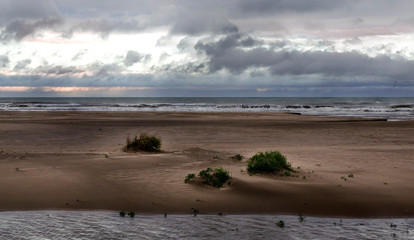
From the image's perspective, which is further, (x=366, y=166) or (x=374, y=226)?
(x=366, y=166)

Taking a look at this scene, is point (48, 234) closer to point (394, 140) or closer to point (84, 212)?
point (84, 212)

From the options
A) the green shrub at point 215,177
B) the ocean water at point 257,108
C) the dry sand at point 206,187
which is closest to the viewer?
the dry sand at point 206,187

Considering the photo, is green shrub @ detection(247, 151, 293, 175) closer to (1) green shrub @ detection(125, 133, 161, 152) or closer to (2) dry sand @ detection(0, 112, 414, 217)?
(2) dry sand @ detection(0, 112, 414, 217)

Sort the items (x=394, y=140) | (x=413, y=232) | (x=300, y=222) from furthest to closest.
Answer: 1. (x=394, y=140)
2. (x=300, y=222)
3. (x=413, y=232)

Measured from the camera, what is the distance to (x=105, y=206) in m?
8.79

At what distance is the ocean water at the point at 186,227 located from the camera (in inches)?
274

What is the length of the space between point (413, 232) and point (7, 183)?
1010 centimetres

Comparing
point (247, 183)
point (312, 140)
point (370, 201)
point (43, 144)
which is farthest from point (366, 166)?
point (43, 144)

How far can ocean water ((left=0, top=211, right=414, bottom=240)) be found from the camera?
6.95m

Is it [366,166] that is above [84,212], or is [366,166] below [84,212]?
above

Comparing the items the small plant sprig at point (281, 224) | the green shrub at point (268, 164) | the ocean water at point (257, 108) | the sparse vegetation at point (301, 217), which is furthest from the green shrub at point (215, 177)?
the ocean water at point (257, 108)

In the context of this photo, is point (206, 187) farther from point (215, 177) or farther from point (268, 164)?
point (268, 164)

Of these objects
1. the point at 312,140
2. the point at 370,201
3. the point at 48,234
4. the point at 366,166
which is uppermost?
the point at 312,140

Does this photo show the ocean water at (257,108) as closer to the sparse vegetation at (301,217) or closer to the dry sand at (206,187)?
the dry sand at (206,187)
